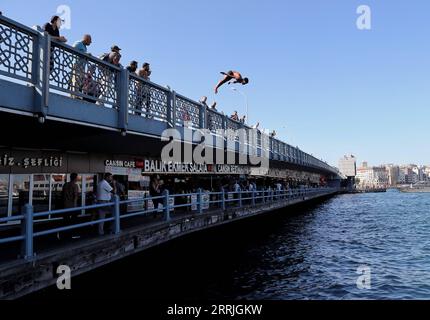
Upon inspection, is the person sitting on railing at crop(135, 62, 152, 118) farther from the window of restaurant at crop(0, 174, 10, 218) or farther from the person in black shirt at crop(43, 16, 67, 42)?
the window of restaurant at crop(0, 174, 10, 218)

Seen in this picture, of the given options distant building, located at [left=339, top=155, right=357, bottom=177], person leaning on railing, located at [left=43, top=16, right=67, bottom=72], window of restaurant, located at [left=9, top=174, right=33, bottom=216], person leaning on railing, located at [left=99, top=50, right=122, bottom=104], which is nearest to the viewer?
person leaning on railing, located at [left=43, top=16, right=67, bottom=72]

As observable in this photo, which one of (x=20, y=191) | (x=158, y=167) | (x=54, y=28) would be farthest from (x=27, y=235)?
(x=158, y=167)

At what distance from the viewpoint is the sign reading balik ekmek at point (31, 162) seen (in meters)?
11.7

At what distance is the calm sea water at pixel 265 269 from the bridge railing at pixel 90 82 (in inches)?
154

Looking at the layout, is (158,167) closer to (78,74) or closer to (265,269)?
(265,269)

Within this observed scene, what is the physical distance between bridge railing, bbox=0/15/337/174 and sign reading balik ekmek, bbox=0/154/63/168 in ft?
11.8

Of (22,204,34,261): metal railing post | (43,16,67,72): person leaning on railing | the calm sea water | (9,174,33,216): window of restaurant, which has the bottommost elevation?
the calm sea water

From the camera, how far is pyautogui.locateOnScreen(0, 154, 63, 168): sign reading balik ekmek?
11.7 m

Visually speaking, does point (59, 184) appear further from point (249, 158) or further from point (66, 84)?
point (249, 158)

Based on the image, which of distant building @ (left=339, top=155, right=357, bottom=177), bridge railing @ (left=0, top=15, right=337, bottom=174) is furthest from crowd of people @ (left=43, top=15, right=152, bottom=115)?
distant building @ (left=339, top=155, right=357, bottom=177)

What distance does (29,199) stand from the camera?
1250 cm

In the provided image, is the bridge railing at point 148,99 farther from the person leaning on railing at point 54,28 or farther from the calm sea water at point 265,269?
the calm sea water at point 265,269

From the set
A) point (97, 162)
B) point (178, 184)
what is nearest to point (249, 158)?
point (178, 184)

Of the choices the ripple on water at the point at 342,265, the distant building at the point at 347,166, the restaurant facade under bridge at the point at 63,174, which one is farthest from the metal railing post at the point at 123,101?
the distant building at the point at 347,166
